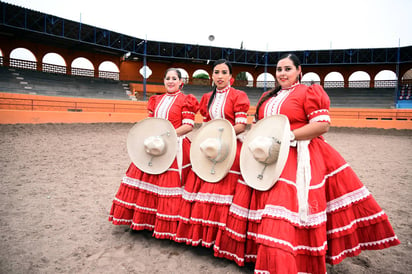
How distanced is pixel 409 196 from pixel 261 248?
3406mm

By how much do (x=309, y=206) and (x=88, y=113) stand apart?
38.5 feet

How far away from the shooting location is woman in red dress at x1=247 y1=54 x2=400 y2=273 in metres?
1.63

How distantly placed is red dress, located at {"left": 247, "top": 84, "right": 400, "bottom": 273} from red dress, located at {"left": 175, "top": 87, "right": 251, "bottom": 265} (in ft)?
0.32

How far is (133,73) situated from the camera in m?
22.4

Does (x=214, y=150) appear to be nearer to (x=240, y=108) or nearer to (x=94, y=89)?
(x=240, y=108)

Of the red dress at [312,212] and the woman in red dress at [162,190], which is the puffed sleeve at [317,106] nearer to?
the red dress at [312,212]

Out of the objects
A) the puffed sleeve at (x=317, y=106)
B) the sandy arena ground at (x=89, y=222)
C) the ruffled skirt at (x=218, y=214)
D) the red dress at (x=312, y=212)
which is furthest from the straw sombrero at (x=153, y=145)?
the puffed sleeve at (x=317, y=106)

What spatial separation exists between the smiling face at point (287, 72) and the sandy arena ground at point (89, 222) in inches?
62.2

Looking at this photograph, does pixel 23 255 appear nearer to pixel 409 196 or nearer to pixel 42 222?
pixel 42 222

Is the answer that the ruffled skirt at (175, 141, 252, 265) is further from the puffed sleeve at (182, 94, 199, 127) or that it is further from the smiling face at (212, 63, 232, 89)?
the smiling face at (212, 63, 232, 89)

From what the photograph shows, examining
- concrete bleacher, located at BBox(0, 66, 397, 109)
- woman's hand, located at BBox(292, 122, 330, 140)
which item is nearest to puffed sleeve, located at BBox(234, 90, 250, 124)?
woman's hand, located at BBox(292, 122, 330, 140)

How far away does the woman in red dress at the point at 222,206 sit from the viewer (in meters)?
2.00

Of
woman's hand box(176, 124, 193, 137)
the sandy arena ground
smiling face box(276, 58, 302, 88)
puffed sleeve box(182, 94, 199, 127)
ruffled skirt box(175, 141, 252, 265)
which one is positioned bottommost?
the sandy arena ground

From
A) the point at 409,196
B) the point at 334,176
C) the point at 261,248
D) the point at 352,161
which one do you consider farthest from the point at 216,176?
the point at 352,161
